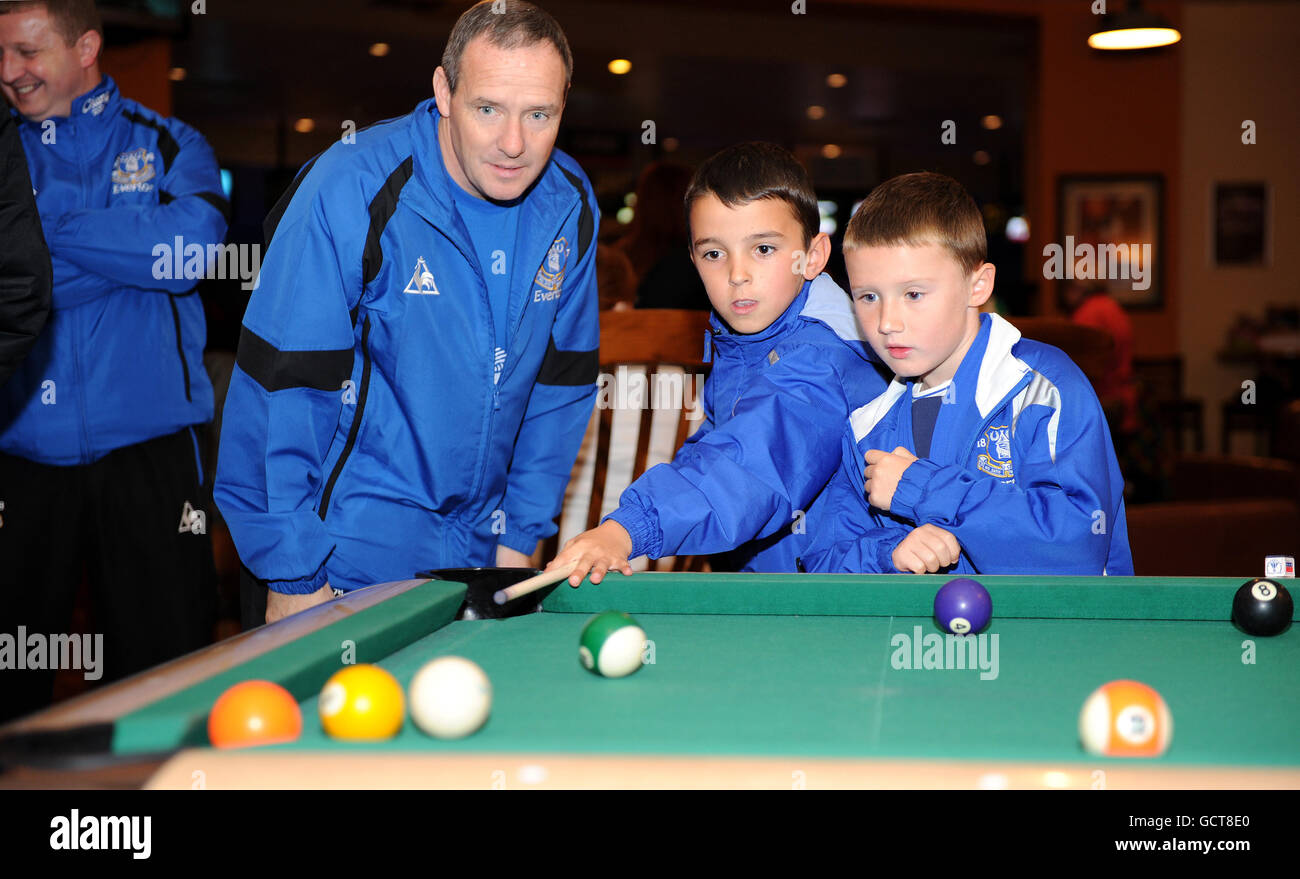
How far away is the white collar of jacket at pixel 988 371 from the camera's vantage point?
6.19 ft

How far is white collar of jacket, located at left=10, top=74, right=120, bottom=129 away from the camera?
2504mm

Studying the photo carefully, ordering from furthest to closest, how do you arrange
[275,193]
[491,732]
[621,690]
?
[275,193]
[621,690]
[491,732]

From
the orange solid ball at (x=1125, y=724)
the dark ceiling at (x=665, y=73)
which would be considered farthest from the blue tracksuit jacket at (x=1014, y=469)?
the dark ceiling at (x=665, y=73)

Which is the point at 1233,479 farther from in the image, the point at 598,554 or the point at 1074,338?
the point at 598,554

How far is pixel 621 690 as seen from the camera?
49.7 inches

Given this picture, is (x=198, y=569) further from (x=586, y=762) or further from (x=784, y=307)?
(x=586, y=762)

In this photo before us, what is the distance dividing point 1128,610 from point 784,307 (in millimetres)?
773

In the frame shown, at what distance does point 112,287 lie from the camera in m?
2.49

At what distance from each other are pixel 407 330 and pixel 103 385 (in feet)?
2.82

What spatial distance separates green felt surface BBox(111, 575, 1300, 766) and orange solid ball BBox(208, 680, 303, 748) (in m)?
0.02

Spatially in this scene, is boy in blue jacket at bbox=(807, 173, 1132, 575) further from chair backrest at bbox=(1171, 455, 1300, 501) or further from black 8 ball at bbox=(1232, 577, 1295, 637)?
chair backrest at bbox=(1171, 455, 1300, 501)

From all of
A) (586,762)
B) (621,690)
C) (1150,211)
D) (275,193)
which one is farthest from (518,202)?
(275,193)

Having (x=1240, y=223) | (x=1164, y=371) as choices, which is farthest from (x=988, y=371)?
(x=1240, y=223)

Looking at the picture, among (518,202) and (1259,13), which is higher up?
(1259,13)
